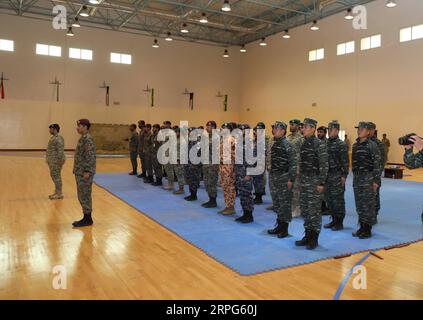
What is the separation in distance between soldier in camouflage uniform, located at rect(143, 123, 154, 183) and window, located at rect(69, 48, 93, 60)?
11335 millimetres

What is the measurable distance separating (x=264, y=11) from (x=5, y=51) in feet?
40.5

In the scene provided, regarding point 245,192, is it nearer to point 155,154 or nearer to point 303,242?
point 303,242

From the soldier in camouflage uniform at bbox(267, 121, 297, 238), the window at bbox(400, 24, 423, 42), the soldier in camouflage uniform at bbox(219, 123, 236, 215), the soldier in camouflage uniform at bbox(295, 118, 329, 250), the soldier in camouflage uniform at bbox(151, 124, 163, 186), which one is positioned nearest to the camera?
the soldier in camouflage uniform at bbox(295, 118, 329, 250)

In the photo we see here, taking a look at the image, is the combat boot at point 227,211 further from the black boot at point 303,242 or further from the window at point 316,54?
the window at point 316,54

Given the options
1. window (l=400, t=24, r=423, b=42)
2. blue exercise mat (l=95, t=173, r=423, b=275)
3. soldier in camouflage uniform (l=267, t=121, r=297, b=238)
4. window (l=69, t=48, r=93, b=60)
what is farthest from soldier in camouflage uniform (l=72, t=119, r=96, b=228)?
window (l=69, t=48, r=93, b=60)

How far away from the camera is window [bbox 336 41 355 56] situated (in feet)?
52.5

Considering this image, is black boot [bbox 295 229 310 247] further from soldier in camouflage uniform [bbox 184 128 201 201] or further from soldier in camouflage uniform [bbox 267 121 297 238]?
soldier in camouflage uniform [bbox 184 128 201 201]

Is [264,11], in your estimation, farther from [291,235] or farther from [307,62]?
[291,235]

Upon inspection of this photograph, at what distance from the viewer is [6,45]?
17.2 metres

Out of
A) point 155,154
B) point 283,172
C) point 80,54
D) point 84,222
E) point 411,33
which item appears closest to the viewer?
point 283,172

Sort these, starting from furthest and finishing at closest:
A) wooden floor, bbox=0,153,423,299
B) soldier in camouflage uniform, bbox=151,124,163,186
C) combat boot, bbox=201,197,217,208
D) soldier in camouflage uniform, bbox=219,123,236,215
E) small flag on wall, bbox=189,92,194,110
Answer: small flag on wall, bbox=189,92,194,110, soldier in camouflage uniform, bbox=151,124,163,186, combat boot, bbox=201,197,217,208, soldier in camouflage uniform, bbox=219,123,236,215, wooden floor, bbox=0,153,423,299

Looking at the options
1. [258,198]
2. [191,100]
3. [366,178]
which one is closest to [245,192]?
[366,178]

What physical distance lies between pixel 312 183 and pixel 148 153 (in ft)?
18.6

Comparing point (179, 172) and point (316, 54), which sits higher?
point (316, 54)
